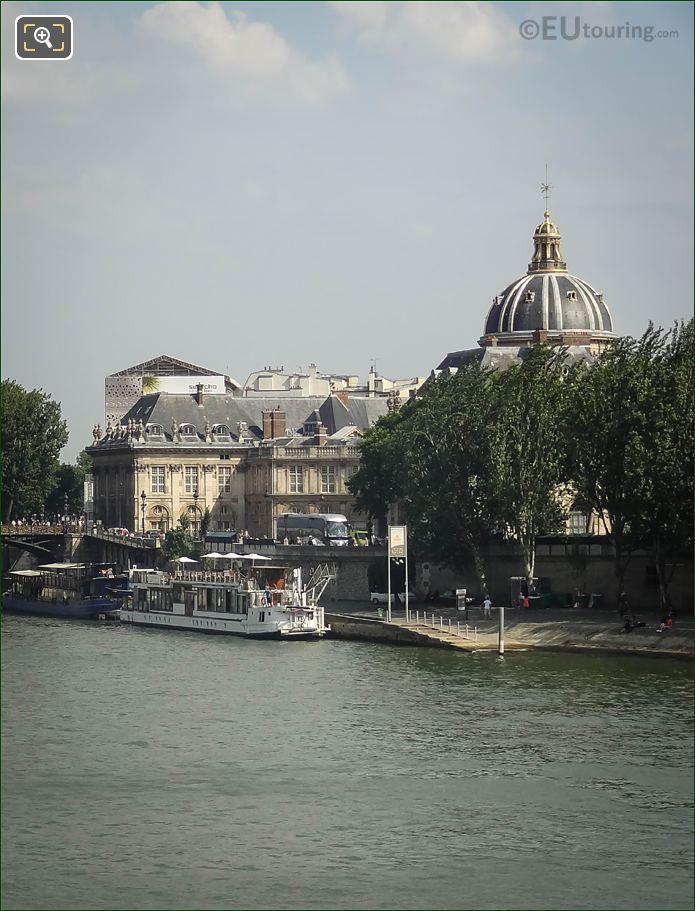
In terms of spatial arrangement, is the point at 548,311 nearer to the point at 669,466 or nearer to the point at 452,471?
the point at 452,471

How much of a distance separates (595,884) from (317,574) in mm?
73114

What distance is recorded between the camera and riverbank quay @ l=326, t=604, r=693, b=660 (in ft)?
268

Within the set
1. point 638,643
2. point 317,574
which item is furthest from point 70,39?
point 317,574

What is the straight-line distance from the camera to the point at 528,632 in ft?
290

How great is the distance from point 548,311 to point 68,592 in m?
53.8

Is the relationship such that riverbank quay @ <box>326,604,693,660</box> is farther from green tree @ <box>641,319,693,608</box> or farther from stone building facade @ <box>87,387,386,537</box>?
stone building facade @ <box>87,387,386,537</box>

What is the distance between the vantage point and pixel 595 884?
42781 millimetres

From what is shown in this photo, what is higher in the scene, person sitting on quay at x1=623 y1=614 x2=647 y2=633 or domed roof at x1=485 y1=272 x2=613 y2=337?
domed roof at x1=485 y1=272 x2=613 y2=337

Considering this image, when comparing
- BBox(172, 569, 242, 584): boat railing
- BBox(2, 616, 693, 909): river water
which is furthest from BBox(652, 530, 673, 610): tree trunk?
BBox(172, 569, 242, 584): boat railing

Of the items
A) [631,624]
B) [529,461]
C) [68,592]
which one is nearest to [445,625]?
[529,461]

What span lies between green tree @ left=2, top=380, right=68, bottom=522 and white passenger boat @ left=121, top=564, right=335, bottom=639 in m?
29.2

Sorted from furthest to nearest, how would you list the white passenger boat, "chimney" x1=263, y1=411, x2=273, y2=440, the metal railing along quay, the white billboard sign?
1. the white billboard sign
2. "chimney" x1=263, y1=411, x2=273, y2=440
3. the white passenger boat
4. the metal railing along quay

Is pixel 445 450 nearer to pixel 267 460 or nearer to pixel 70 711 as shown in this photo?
pixel 70 711

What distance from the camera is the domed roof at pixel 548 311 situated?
155125 mm
